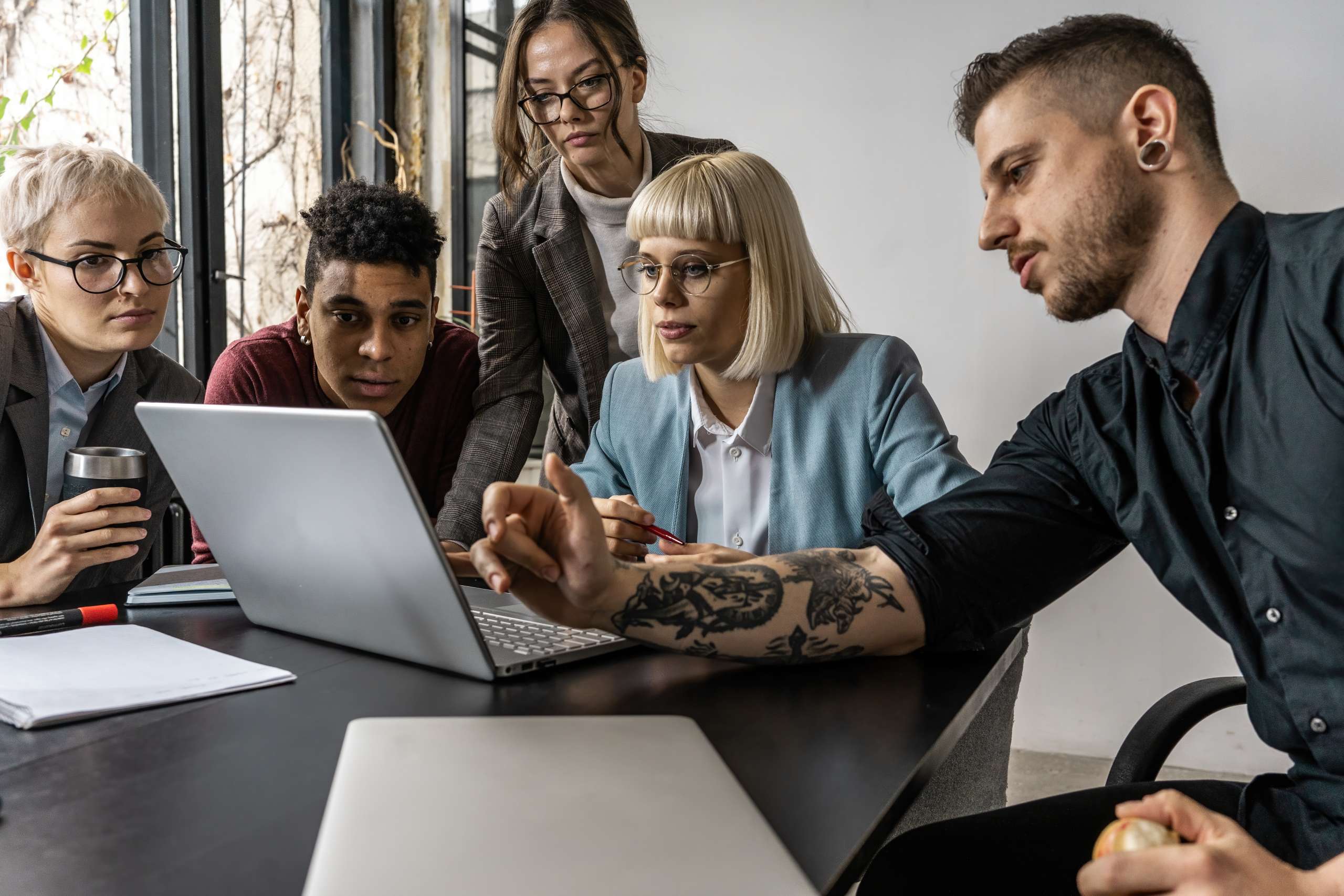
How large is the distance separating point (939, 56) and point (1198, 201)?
2.20 m

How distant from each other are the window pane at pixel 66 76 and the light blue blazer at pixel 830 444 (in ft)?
5.45

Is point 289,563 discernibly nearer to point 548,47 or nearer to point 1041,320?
point 548,47

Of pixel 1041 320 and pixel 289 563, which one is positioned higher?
pixel 1041 320

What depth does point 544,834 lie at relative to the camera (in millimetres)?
582

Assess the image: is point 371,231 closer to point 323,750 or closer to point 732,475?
point 732,475

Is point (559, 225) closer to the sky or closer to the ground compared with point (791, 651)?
closer to the sky

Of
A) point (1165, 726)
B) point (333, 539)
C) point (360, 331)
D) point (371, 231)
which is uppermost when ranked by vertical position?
point (371, 231)

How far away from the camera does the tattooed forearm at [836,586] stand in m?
1.07

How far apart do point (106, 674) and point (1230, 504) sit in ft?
3.41

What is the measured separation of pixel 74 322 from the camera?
1650mm

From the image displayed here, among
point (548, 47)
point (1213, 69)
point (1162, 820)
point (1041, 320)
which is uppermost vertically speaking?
point (1213, 69)

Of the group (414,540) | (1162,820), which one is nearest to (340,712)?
(414,540)

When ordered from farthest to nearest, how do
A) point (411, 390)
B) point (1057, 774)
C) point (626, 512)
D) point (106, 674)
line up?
point (1057, 774) → point (411, 390) → point (626, 512) → point (106, 674)

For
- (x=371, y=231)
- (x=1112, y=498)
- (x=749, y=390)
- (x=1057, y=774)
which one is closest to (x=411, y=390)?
(x=371, y=231)
